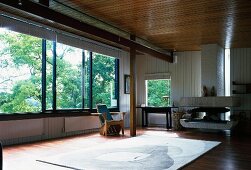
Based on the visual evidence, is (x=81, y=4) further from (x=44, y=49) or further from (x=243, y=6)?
(x=243, y=6)

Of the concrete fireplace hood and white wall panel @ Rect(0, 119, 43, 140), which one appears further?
the concrete fireplace hood

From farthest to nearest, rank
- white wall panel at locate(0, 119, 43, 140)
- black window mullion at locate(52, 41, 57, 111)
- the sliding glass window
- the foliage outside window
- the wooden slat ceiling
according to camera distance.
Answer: the foliage outside window, the sliding glass window, black window mullion at locate(52, 41, 57, 111), white wall panel at locate(0, 119, 43, 140), the wooden slat ceiling

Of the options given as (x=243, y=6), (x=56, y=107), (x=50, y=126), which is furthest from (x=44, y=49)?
(x=243, y=6)

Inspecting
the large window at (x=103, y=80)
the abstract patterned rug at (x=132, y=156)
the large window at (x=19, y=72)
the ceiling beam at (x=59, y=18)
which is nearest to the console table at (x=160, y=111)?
the large window at (x=103, y=80)

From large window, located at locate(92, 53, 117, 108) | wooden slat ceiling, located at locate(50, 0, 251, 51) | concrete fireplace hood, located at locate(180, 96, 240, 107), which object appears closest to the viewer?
wooden slat ceiling, located at locate(50, 0, 251, 51)

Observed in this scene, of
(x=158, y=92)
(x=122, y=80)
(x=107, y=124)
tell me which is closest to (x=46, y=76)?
(x=107, y=124)

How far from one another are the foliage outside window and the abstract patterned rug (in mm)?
4388

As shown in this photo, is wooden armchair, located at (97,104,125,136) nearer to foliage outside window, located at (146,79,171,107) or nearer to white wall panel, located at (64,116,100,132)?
white wall panel, located at (64,116,100,132)

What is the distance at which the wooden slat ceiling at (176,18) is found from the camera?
4.84 meters

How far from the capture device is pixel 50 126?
21.6ft

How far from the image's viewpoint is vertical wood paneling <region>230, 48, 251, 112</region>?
9.01 meters

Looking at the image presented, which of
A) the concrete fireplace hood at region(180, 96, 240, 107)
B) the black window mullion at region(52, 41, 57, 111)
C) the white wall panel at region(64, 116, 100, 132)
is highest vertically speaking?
the black window mullion at region(52, 41, 57, 111)

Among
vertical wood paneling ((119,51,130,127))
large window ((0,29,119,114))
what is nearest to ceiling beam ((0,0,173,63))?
large window ((0,29,119,114))

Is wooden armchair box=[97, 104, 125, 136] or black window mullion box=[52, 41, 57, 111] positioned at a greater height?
black window mullion box=[52, 41, 57, 111]
